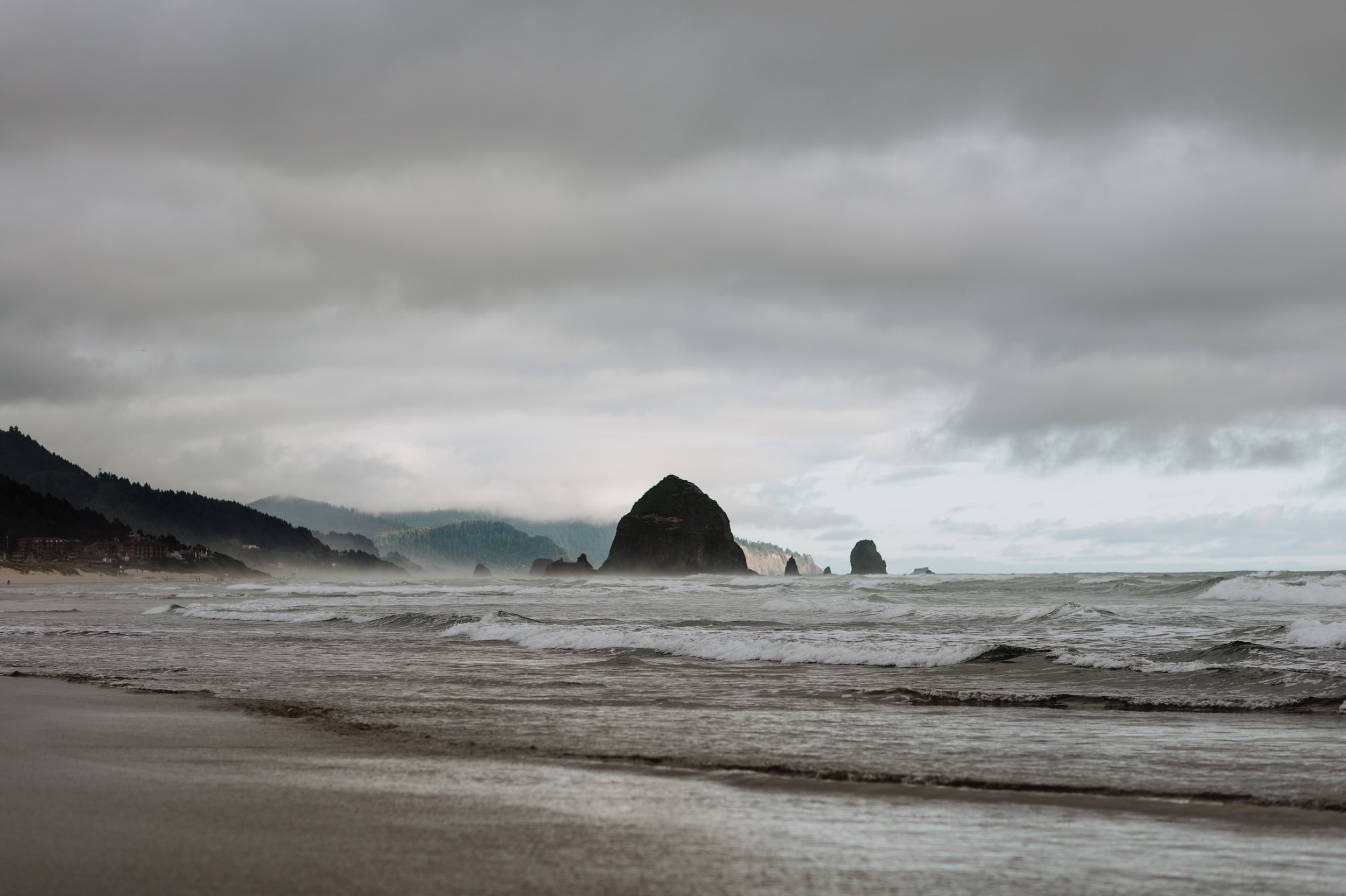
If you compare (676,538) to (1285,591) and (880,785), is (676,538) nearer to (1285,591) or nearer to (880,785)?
(1285,591)

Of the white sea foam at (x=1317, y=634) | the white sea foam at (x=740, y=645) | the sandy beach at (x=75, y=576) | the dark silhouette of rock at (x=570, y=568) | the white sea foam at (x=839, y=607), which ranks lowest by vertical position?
the sandy beach at (x=75, y=576)

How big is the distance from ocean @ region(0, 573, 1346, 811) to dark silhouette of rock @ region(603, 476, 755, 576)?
362 feet

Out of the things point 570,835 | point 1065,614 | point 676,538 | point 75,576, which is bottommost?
point 75,576

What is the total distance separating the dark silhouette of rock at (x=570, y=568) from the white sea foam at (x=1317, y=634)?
137 metres

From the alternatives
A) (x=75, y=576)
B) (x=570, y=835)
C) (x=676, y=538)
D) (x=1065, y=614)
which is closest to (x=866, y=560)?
(x=676, y=538)

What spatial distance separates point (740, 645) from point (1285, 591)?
33386 millimetres

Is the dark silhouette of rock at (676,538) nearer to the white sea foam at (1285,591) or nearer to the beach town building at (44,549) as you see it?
the beach town building at (44,549)

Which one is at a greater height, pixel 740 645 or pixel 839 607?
pixel 740 645

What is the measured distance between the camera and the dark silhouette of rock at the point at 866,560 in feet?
578

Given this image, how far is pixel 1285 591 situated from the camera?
40250 millimetres

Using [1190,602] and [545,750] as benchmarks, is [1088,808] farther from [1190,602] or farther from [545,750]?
[1190,602]

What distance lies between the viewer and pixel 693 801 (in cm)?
568

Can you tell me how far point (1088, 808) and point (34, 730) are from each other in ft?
28.1

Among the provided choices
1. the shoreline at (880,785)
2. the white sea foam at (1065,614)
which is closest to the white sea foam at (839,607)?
the white sea foam at (1065,614)
